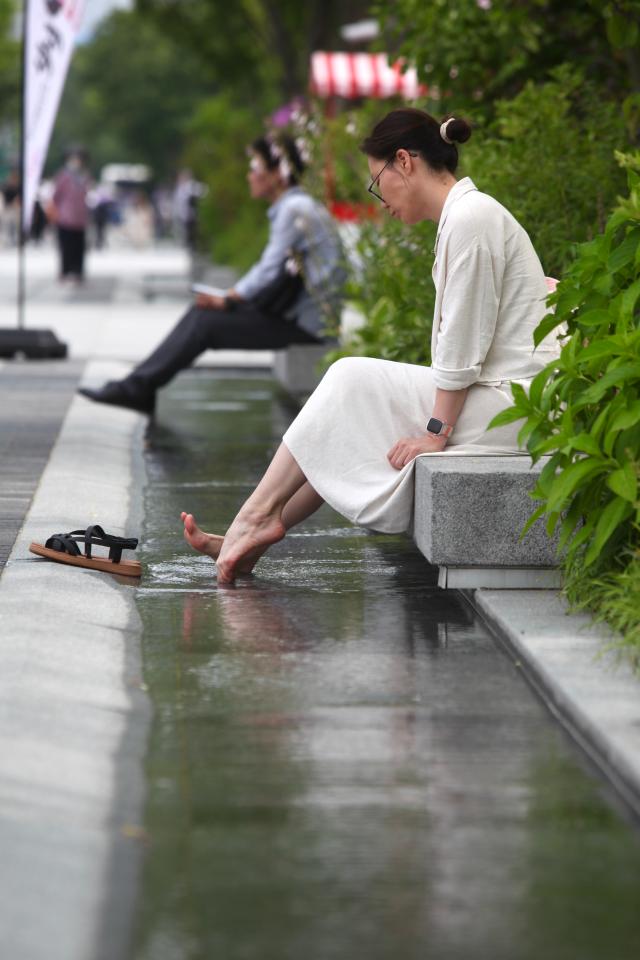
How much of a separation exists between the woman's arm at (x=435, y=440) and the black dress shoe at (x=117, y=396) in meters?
4.82

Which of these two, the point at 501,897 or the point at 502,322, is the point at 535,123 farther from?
the point at 501,897

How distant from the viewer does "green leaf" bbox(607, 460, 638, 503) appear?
5215 mm

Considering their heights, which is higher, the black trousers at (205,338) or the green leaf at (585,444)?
the green leaf at (585,444)

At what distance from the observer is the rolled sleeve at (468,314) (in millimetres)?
6273

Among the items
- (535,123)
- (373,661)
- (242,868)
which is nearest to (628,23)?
(535,123)

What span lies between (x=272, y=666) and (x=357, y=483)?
1.16 metres

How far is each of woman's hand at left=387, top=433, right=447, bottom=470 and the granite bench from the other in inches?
4.2

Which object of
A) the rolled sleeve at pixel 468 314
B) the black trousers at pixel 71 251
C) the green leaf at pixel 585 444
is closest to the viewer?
the green leaf at pixel 585 444

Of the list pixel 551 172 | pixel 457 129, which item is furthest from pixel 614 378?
pixel 551 172

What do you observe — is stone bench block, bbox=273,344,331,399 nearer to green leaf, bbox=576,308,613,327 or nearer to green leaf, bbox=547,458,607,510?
green leaf, bbox=576,308,613,327

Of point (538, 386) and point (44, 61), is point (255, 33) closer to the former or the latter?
point (44, 61)

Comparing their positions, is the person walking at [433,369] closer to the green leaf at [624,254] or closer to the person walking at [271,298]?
the green leaf at [624,254]

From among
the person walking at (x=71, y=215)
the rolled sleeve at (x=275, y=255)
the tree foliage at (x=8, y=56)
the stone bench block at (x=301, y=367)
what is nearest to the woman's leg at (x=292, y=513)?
the rolled sleeve at (x=275, y=255)

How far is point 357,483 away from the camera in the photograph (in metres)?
6.40
